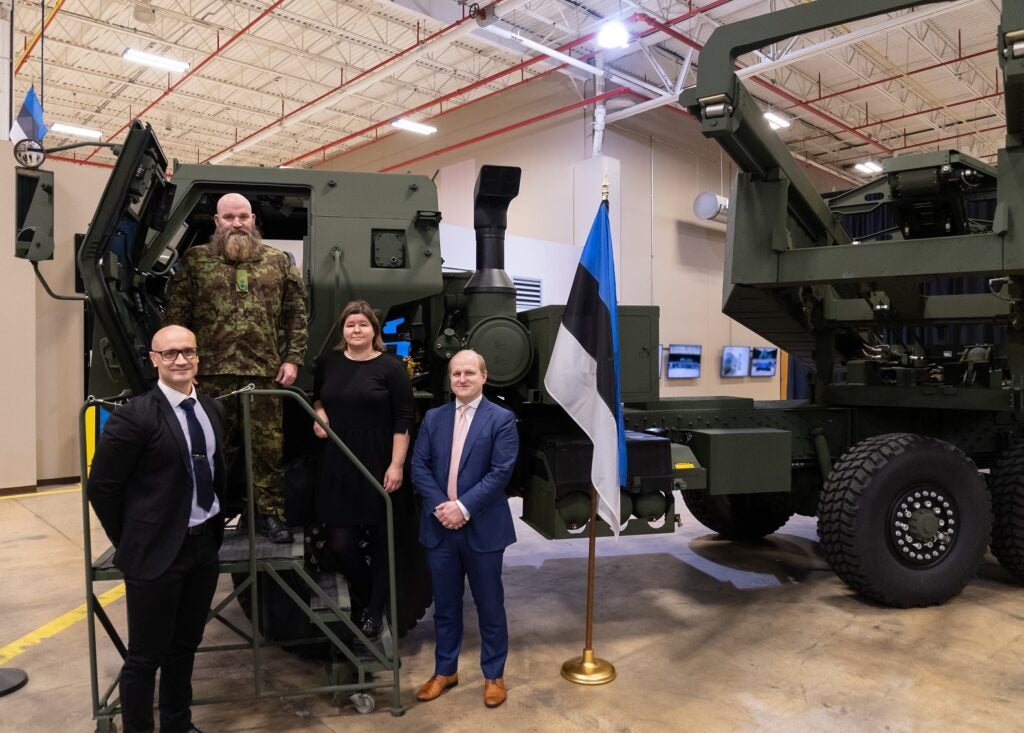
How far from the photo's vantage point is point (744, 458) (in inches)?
180

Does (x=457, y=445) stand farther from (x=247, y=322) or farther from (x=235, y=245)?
(x=235, y=245)

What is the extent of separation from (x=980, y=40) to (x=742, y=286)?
973cm

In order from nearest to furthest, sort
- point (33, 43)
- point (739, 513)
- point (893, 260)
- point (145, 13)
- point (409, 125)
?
point (893, 260), point (739, 513), point (33, 43), point (145, 13), point (409, 125)

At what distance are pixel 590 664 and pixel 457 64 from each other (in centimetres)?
1150

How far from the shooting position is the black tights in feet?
11.4

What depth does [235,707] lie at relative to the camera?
3.32 meters

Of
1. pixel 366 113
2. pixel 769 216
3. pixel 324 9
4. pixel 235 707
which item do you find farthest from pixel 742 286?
pixel 366 113

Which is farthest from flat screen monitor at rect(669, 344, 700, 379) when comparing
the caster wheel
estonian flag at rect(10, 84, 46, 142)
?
estonian flag at rect(10, 84, 46, 142)

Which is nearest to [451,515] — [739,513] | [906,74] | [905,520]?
[905,520]

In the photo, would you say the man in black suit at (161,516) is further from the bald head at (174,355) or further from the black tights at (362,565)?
the black tights at (362,565)

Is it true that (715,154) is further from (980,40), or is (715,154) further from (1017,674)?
(1017,674)

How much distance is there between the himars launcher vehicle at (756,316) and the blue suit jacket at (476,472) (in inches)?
20.6

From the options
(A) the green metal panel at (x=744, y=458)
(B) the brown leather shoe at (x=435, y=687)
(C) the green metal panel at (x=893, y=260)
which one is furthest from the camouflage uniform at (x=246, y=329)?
(C) the green metal panel at (x=893, y=260)

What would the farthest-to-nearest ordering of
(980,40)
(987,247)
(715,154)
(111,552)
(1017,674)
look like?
1. (715,154)
2. (980,40)
3. (987,247)
4. (1017,674)
5. (111,552)
